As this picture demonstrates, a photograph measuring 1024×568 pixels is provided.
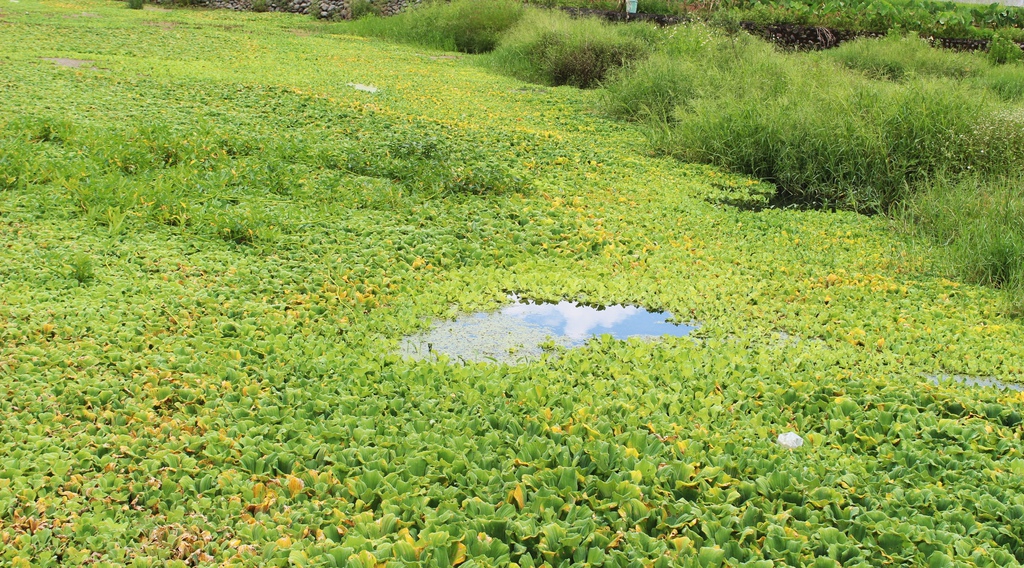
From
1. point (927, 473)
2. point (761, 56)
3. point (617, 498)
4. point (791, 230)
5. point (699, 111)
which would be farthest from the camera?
point (761, 56)

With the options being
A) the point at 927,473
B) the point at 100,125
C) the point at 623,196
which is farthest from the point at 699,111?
the point at 927,473

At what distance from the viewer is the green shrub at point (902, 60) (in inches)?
508

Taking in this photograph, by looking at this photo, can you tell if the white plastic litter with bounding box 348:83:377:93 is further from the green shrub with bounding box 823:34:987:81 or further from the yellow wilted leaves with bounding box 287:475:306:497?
the yellow wilted leaves with bounding box 287:475:306:497

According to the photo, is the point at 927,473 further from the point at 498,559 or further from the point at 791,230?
the point at 791,230

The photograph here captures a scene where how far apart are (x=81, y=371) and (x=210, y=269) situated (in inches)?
51.8

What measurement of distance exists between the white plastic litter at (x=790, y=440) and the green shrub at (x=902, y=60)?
9951 millimetres

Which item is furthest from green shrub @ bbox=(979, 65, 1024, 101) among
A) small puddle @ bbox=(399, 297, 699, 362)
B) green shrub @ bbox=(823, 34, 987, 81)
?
small puddle @ bbox=(399, 297, 699, 362)

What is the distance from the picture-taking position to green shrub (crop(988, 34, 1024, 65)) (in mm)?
15845

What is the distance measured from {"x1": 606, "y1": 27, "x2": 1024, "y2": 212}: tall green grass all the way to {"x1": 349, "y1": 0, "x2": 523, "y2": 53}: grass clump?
9.36 meters

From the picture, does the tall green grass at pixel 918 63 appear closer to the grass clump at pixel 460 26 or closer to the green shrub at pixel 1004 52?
the green shrub at pixel 1004 52

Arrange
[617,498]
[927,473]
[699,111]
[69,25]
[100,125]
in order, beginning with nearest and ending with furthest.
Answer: [617,498] → [927,473] → [100,125] → [699,111] → [69,25]

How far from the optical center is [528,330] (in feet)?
15.3

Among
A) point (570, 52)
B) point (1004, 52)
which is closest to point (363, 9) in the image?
point (570, 52)

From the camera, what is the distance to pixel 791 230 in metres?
6.57
